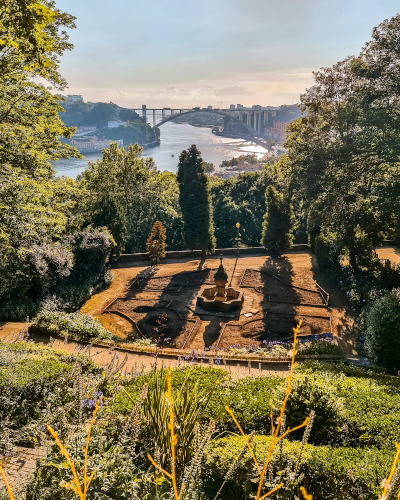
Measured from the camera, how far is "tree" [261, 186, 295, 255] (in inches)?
910

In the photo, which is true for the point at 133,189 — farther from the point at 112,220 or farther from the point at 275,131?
the point at 275,131

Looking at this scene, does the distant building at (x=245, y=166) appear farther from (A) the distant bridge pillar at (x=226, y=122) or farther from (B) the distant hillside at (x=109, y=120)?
(A) the distant bridge pillar at (x=226, y=122)

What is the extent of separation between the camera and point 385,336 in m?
9.76

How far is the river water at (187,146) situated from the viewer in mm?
96287

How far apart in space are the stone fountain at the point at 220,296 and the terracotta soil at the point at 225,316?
401 mm

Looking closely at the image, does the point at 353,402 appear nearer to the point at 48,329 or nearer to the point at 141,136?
the point at 48,329

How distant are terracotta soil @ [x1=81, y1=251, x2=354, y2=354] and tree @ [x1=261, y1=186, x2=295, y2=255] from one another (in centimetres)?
103

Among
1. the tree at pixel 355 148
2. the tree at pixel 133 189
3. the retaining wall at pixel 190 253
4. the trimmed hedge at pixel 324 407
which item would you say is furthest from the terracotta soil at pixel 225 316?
the trimmed hedge at pixel 324 407

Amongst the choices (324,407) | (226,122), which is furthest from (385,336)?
(226,122)

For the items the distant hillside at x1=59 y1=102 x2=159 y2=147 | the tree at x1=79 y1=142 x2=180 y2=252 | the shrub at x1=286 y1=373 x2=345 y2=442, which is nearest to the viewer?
the shrub at x1=286 y1=373 x2=345 y2=442

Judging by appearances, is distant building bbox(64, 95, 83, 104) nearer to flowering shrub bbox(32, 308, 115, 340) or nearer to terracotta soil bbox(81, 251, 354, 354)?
terracotta soil bbox(81, 251, 354, 354)

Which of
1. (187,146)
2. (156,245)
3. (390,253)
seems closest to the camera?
(156,245)

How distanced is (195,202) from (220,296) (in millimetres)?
8153

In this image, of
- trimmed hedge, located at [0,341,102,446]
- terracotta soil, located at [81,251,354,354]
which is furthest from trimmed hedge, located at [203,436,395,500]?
terracotta soil, located at [81,251,354,354]
